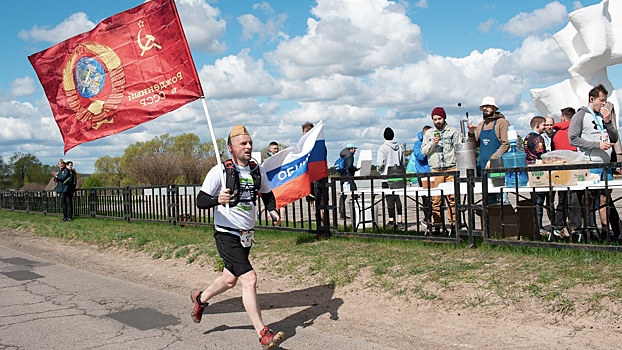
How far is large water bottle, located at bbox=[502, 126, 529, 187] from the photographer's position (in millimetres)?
8367

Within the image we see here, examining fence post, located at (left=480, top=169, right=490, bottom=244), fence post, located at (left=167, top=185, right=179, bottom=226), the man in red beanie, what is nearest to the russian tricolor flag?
the man in red beanie

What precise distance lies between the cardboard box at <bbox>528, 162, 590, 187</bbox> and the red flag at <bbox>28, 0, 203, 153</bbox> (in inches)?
172

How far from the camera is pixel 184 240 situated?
40.0ft

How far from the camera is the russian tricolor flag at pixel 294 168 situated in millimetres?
10250

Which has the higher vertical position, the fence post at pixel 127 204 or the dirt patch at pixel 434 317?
the fence post at pixel 127 204

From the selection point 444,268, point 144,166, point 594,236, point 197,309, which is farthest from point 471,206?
point 144,166

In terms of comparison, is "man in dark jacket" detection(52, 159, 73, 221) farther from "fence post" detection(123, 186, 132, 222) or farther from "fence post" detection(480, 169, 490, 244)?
"fence post" detection(480, 169, 490, 244)

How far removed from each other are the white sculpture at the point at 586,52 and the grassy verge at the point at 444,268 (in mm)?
23348

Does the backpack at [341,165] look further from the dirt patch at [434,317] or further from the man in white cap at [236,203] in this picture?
the man in white cap at [236,203]

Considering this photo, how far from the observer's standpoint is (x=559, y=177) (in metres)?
7.88

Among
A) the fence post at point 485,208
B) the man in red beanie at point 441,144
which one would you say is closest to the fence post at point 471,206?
the fence post at point 485,208

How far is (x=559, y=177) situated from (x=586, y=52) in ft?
86.0

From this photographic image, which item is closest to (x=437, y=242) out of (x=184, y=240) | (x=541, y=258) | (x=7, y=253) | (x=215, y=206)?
(x=541, y=258)

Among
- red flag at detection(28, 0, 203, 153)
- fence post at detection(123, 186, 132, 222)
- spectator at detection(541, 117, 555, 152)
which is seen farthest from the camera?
fence post at detection(123, 186, 132, 222)
